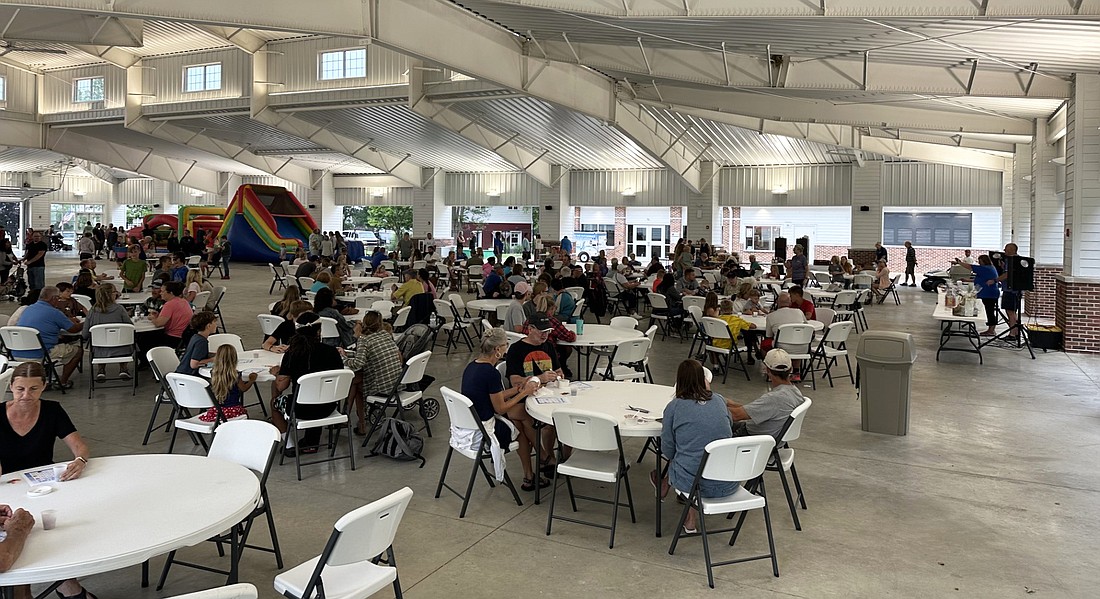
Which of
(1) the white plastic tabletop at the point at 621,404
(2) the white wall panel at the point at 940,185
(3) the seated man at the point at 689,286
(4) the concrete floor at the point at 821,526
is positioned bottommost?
(4) the concrete floor at the point at 821,526

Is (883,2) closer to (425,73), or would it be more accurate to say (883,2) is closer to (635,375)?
(635,375)

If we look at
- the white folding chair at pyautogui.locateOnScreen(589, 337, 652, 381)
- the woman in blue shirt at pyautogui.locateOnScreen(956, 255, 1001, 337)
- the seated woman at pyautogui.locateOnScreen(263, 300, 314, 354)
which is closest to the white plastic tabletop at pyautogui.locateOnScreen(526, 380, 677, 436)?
the white folding chair at pyautogui.locateOnScreen(589, 337, 652, 381)

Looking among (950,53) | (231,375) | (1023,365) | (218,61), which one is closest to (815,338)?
(1023,365)

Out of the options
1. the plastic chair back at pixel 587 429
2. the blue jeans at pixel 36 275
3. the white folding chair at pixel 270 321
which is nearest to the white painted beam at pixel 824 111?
the white folding chair at pixel 270 321

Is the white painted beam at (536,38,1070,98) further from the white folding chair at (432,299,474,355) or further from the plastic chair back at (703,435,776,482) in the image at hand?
the plastic chair back at (703,435,776,482)

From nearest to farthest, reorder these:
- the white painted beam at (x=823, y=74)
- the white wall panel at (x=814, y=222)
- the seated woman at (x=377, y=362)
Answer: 1. the seated woman at (x=377, y=362)
2. the white painted beam at (x=823, y=74)
3. the white wall panel at (x=814, y=222)

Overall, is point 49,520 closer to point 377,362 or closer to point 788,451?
point 377,362

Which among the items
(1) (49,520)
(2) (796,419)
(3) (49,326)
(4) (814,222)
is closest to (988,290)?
(2) (796,419)

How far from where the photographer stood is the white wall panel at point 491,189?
3381 cm

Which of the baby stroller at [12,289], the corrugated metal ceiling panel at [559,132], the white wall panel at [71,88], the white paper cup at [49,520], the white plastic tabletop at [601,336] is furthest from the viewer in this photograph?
the white wall panel at [71,88]

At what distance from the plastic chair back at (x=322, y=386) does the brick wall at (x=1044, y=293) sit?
50.6 ft

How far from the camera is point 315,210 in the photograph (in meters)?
38.3

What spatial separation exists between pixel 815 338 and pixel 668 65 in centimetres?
523

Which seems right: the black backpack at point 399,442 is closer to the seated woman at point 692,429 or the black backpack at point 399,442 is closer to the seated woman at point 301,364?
the seated woman at point 301,364
